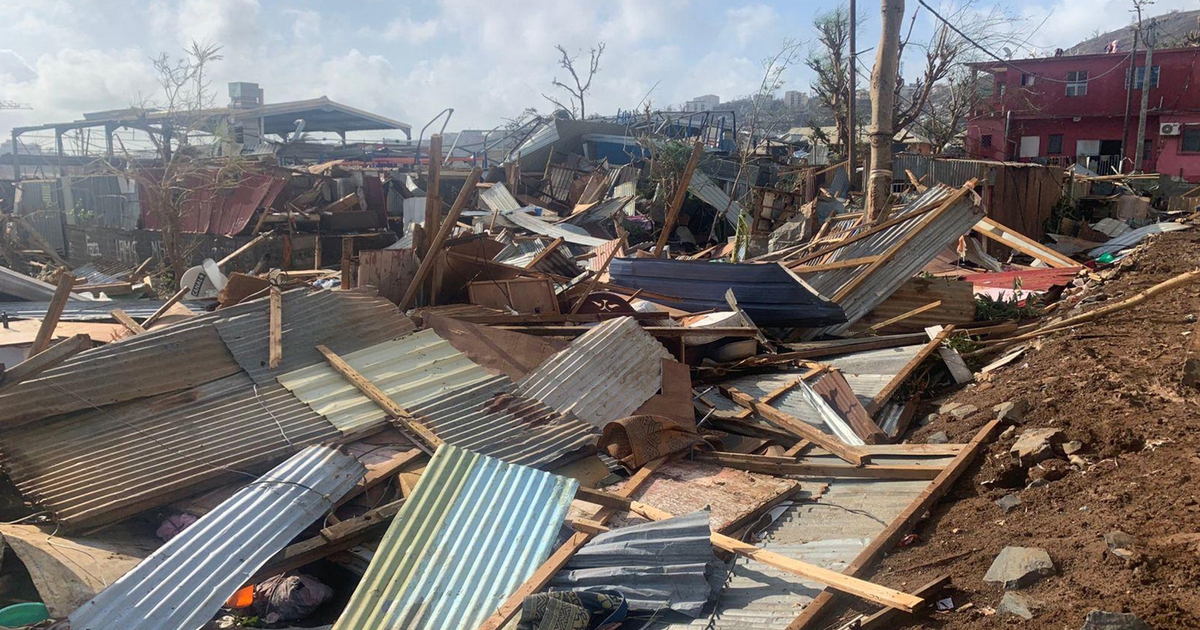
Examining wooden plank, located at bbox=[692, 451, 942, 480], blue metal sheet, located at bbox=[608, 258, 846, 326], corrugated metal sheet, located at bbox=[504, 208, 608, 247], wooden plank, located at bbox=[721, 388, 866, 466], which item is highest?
corrugated metal sheet, located at bbox=[504, 208, 608, 247]

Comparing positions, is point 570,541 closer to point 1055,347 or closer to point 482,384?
point 482,384

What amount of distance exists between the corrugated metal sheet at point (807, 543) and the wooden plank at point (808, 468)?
56mm

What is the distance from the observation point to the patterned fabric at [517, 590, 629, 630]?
360cm

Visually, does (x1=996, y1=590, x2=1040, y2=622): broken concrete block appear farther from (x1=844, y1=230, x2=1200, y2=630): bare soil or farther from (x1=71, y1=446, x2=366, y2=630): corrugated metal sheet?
(x1=71, y1=446, x2=366, y2=630): corrugated metal sheet

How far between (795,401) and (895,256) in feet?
9.56

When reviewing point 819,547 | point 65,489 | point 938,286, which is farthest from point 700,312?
point 65,489

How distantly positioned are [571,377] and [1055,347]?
13.5ft

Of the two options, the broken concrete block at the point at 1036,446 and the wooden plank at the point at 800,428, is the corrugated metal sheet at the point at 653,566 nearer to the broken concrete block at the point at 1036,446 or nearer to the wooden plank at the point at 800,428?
the wooden plank at the point at 800,428

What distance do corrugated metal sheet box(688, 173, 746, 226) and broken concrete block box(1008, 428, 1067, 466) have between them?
43.0 feet

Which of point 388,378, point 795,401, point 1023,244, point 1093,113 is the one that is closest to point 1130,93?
point 1093,113

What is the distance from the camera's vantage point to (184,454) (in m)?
4.96

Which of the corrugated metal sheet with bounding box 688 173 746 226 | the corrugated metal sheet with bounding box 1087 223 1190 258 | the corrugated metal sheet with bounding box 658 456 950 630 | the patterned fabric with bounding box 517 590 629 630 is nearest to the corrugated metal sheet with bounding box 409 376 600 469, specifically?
the corrugated metal sheet with bounding box 658 456 950 630

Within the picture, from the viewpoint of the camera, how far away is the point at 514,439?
555 centimetres

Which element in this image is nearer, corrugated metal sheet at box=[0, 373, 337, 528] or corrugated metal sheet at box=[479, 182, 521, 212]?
corrugated metal sheet at box=[0, 373, 337, 528]
